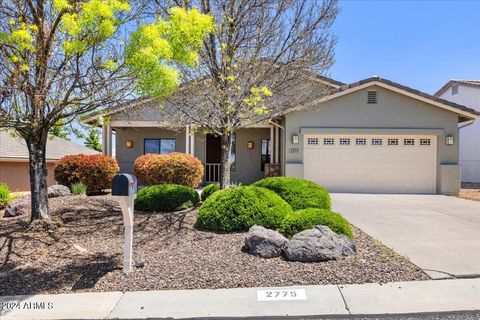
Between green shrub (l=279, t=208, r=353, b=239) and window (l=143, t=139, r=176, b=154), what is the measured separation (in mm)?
11630

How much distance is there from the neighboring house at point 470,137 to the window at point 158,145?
1642 cm

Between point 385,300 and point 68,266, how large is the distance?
4.42 m

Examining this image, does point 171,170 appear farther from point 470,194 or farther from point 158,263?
point 470,194

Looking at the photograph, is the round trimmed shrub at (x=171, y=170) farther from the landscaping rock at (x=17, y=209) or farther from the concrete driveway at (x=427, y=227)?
the concrete driveway at (x=427, y=227)

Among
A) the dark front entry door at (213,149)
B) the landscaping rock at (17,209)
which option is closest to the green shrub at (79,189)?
the landscaping rock at (17,209)

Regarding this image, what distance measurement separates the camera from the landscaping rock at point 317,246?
547cm

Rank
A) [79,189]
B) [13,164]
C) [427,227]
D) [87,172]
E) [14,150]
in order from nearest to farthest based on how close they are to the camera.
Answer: [427,227] → [79,189] → [87,172] → [14,150] → [13,164]

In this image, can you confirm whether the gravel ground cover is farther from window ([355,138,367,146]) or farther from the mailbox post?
the mailbox post

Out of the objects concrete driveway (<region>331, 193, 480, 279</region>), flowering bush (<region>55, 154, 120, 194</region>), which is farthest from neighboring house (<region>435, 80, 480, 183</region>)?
flowering bush (<region>55, 154, 120, 194</region>)

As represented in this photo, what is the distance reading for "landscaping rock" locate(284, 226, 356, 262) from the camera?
5.47 meters

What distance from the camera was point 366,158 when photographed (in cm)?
1481

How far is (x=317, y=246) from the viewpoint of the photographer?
5539 mm

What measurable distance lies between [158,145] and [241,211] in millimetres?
11210

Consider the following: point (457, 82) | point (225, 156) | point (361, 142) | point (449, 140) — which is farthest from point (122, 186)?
point (457, 82)
